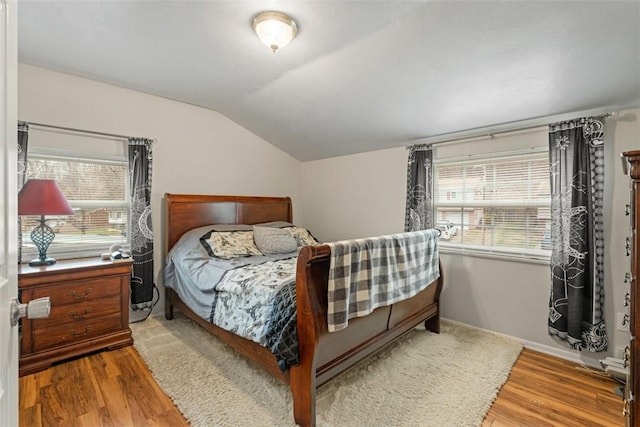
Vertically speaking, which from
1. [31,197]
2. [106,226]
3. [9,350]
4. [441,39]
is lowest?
[9,350]

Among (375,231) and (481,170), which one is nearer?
(481,170)

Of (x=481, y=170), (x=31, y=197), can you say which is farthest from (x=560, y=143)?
(x=31, y=197)

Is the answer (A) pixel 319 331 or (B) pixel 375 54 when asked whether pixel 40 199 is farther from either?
(B) pixel 375 54

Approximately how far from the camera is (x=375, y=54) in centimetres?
205

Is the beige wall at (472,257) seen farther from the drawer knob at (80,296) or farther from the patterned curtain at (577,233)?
the drawer knob at (80,296)

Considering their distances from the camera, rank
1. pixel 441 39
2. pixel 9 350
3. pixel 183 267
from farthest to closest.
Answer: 1. pixel 183 267
2. pixel 441 39
3. pixel 9 350

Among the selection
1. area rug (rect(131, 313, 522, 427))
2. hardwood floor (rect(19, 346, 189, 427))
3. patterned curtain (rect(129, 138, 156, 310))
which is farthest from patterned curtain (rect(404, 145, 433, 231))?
patterned curtain (rect(129, 138, 156, 310))

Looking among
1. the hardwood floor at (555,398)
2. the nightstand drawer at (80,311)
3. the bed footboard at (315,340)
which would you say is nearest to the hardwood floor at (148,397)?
the hardwood floor at (555,398)

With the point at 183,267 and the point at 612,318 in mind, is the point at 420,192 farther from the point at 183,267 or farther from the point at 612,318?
the point at 183,267

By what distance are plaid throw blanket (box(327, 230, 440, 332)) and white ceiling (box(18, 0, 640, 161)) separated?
1.18m

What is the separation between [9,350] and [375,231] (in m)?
3.23

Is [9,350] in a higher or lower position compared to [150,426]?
higher

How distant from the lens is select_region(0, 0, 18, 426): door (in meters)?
0.63

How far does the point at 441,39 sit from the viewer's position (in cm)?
182
